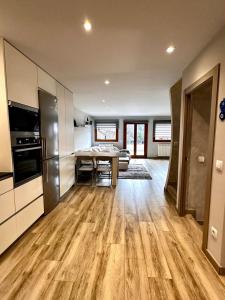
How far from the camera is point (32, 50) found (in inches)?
91.0

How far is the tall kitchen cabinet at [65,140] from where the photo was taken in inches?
147

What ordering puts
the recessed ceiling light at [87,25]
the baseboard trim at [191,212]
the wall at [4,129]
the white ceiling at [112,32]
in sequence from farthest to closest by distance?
the baseboard trim at [191,212] → the wall at [4,129] → the recessed ceiling light at [87,25] → the white ceiling at [112,32]

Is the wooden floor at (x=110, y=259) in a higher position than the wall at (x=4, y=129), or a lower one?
lower

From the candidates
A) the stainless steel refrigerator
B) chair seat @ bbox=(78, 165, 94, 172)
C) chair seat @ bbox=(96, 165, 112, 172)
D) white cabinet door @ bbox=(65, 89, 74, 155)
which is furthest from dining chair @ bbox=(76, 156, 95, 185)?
the stainless steel refrigerator

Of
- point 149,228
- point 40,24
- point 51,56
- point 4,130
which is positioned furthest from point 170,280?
point 51,56

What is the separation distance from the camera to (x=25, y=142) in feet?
7.98

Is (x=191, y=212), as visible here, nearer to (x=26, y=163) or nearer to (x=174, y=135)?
(x=174, y=135)

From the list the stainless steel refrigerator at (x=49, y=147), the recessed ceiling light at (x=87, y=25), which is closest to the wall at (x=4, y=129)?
the stainless steel refrigerator at (x=49, y=147)

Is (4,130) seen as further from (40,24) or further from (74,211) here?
(74,211)

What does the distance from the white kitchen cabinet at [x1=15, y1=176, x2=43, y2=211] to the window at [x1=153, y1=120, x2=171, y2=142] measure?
26.9 ft

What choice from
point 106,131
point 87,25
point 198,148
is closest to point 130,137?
point 106,131

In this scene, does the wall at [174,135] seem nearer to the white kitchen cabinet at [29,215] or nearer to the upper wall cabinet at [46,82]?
the upper wall cabinet at [46,82]

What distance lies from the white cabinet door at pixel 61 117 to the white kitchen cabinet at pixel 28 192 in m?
1.01

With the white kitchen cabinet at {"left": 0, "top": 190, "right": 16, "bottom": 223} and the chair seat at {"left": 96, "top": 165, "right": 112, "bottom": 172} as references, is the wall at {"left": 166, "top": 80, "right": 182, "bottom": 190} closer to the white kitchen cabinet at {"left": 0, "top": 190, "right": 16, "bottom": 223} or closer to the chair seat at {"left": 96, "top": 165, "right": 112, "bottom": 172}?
the chair seat at {"left": 96, "top": 165, "right": 112, "bottom": 172}
